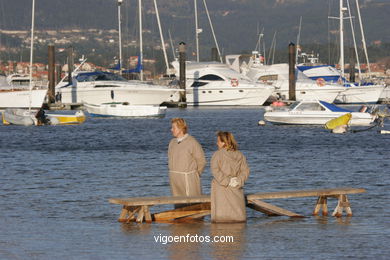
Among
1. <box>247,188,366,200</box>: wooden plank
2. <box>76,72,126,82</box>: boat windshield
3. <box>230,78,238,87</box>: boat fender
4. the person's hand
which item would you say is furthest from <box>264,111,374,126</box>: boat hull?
the person's hand

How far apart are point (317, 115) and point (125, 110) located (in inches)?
701

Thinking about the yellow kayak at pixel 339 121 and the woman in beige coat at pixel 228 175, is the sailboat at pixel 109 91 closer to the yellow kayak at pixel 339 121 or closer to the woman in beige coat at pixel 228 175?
the yellow kayak at pixel 339 121

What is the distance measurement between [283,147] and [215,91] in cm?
4653

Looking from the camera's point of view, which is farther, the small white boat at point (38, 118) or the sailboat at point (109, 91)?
the sailboat at point (109, 91)

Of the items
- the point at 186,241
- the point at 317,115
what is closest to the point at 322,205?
the point at 186,241

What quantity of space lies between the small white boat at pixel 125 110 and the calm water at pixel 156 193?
1611cm

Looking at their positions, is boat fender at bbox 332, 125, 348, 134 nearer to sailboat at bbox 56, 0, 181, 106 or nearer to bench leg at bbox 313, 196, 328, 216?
sailboat at bbox 56, 0, 181, 106

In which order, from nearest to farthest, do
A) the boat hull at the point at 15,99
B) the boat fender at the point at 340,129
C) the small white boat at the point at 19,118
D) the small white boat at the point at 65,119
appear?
the boat fender at the point at 340,129
the small white boat at the point at 19,118
the small white boat at the point at 65,119
the boat hull at the point at 15,99

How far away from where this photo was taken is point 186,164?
1666 cm

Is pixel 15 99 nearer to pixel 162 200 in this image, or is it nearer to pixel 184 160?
pixel 162 200

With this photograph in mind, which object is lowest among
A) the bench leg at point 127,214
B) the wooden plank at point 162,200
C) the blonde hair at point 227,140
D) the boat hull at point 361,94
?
the boat hull at point 361,94

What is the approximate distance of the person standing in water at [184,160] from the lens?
16.4 meters

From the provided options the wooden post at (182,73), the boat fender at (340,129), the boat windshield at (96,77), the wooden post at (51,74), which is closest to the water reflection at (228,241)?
the boat fender at (340,129)

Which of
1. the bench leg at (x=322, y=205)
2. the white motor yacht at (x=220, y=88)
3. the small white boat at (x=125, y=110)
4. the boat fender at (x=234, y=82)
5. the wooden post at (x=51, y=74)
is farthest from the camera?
the white motor yacht at (x=220, y=88)
